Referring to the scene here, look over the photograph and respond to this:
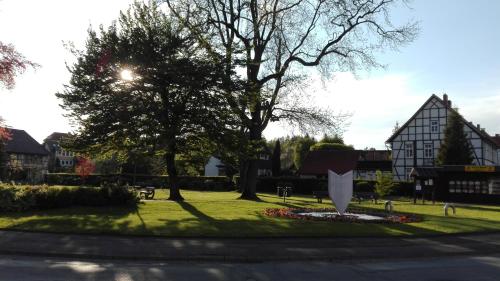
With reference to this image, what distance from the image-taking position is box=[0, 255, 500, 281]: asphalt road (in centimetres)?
991

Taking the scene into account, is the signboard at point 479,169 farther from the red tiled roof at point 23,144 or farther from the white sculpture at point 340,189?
the red tiled roof at point 23,144

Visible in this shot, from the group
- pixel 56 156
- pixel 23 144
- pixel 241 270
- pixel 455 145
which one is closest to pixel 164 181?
pixel 455 145

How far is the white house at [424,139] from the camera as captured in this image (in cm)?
5909

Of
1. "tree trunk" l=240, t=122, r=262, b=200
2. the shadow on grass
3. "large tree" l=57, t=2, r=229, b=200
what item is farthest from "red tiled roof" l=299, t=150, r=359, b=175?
the shadow on grass

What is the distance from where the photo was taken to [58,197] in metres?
22.4

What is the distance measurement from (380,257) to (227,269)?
426 cm

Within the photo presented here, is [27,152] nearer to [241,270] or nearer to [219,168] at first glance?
[219,168]

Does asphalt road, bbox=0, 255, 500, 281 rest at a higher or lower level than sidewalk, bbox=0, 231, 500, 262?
lower

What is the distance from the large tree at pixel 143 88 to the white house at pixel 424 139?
1491 inches

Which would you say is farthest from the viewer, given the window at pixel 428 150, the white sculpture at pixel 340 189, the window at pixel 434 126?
the window at pixel 428 150

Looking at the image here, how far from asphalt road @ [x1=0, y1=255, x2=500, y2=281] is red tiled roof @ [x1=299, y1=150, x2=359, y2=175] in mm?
53382

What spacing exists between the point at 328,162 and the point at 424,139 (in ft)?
41.5

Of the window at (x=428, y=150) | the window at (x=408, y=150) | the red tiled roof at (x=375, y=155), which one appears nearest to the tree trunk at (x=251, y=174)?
the window at (x=408, y=150)

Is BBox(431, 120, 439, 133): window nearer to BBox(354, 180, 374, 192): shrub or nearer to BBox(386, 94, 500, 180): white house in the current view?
BBox(386, 94, 500, 180): white house
